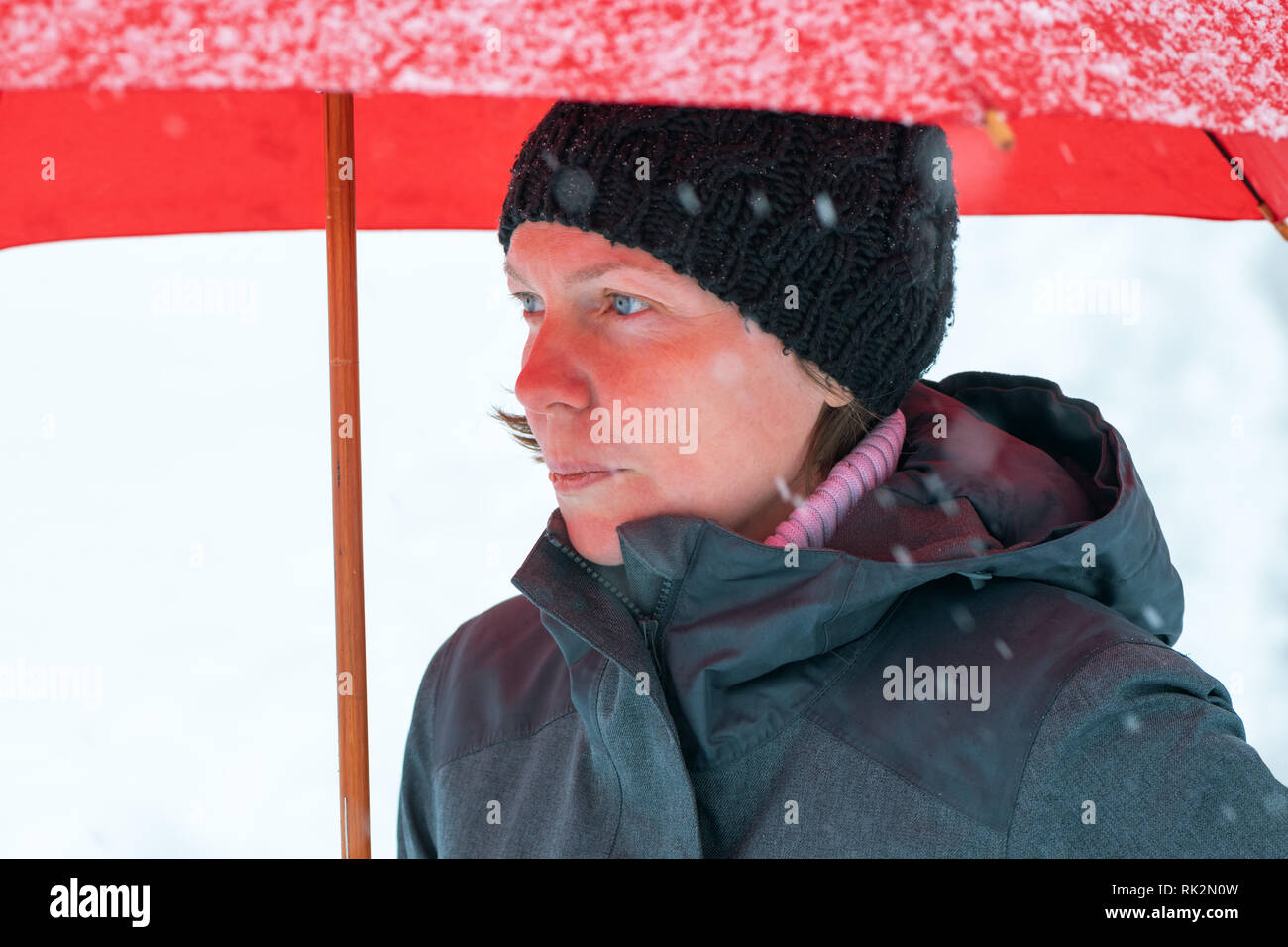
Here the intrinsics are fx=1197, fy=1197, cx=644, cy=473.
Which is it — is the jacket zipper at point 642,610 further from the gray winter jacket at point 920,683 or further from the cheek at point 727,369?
the cheek at point 727,369

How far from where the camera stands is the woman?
1312 millimetres

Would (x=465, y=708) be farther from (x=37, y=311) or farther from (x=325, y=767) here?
(x=37, y=311)

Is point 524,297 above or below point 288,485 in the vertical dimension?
above

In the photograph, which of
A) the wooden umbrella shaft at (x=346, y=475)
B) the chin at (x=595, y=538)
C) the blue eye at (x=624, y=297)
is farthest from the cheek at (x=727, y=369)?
the wooden umbrella shaft at (x=346, y=475)

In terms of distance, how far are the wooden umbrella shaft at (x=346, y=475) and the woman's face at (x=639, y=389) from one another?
0.23 metres

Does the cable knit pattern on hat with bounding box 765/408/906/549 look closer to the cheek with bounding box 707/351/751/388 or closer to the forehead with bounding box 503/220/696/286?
the cheek with bounding box 707/351/751/388

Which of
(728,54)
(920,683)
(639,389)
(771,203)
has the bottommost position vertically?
(920,683)

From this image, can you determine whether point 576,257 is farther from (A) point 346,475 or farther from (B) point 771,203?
(A) point 346,475

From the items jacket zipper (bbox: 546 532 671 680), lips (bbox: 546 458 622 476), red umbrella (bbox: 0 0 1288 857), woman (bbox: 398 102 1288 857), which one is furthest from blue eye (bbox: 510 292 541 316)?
red umbrella (bbox: 0 0 1288 857)

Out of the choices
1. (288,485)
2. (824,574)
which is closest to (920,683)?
(824,574)

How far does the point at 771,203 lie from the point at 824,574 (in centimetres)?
44

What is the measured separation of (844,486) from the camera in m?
1.54
